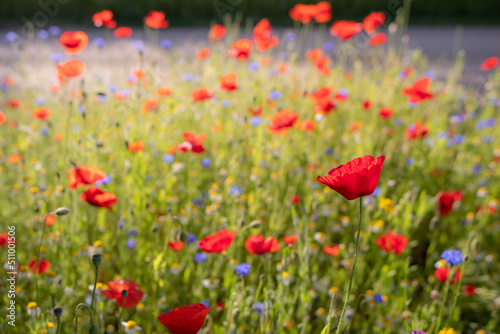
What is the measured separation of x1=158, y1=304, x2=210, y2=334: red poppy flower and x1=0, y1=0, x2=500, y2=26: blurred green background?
822 cm

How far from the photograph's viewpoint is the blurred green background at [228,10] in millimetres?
8695

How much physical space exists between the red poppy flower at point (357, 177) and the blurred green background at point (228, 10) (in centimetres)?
813

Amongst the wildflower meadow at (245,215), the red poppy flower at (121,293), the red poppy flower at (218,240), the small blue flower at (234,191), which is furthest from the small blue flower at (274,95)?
the red poppy flower at (121,293)

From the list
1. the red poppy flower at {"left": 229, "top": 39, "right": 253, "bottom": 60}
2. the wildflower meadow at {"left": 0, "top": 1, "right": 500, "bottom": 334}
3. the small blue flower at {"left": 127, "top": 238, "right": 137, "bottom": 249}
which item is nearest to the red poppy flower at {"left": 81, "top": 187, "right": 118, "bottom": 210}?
the wildflower meadow at {"left": 0, "top": 1, "right": 500, "bottom": 334}

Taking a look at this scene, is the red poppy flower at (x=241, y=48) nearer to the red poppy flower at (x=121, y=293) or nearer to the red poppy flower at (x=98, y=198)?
the red poppy flower at (x=98, y=198)

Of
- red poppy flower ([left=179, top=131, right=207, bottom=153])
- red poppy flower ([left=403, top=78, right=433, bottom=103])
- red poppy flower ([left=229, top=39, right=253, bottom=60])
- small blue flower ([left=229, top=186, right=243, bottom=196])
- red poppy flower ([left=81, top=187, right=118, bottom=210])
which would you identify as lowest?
small blue flower ([left=229, top=186, right=243, bottom=196])

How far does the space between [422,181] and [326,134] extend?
62cm

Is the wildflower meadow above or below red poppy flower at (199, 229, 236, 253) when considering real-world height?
below

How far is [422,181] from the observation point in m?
2.30

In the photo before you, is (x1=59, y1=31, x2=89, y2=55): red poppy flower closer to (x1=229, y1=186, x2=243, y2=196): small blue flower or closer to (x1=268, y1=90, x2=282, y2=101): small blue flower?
(x1=229, y1=186, x2=243, y2=196): small blue flower

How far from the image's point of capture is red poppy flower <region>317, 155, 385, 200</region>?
878 mm

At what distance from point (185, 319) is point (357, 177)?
0.43m

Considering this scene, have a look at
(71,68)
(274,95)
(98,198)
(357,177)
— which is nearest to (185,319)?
(357,177)

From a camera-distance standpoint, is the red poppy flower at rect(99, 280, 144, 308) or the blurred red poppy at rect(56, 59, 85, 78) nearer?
the red poppy flower at rect(99, 280, 144, 308)
